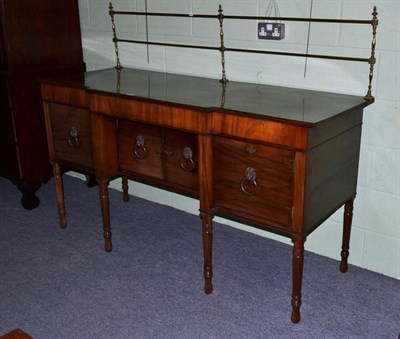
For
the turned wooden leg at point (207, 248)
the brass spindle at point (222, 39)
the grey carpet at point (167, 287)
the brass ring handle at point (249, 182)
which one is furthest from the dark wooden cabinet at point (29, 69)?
the brass ring handle at point (249, 182)

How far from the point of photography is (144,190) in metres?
3.46

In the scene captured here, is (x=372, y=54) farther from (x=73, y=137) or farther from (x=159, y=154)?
(x=73, y=137)

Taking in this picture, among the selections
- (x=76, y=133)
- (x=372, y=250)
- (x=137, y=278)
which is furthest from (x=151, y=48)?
(x=372, y=250)

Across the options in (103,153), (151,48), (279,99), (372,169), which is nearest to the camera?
(279,99)

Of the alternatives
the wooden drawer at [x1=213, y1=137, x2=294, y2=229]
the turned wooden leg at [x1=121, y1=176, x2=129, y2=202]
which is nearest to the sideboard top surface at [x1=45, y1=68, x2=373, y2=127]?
the wooden drawer at [x1=213, y1=137, x2=294, y2=229]

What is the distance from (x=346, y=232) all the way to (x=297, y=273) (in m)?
0.47

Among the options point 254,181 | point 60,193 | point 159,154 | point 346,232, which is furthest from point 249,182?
point 60,193

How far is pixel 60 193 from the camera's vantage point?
299 centimetres

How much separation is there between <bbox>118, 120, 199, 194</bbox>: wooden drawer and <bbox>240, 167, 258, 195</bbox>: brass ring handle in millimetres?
300

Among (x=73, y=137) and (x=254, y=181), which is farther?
(x=73, y=137)

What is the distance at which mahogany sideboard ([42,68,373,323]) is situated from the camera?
198cm

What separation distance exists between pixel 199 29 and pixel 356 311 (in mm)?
1563

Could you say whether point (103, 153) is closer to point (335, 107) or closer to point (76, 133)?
point (76, 133)

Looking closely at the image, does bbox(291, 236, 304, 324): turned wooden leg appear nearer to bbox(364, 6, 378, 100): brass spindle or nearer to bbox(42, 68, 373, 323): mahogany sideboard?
bbox(42, 68, 373, 323): mahogany sideboard
